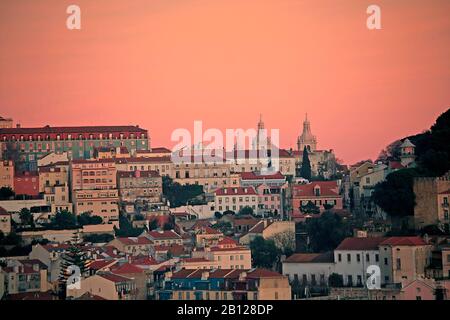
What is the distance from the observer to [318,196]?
64000 mm

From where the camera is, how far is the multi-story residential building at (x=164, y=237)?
199ft

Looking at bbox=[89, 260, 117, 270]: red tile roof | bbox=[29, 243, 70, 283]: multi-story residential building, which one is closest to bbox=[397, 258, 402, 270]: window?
bbox=[89, 260, 117, 270]: red tile roof

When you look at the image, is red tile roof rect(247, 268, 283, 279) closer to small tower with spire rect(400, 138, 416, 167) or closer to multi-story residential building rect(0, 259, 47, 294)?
multi-story residential building rect(0, 259, 47, 294)

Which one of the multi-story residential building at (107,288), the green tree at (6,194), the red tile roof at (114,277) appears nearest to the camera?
the multi-story residential building at (107,288)

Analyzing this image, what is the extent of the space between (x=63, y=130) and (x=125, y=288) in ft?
94.9

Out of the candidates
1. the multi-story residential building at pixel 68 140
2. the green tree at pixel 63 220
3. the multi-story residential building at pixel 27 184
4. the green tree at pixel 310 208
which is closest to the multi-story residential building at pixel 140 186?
the multi-story residential building at pixel 27 184

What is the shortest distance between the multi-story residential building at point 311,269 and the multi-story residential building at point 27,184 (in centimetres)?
1850

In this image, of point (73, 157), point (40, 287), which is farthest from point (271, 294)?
point (73, 157)

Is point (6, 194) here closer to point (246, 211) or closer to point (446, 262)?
point (246, 211)

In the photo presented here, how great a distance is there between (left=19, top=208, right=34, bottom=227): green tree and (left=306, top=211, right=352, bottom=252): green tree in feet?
35.5

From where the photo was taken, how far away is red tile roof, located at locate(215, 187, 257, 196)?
6938cm

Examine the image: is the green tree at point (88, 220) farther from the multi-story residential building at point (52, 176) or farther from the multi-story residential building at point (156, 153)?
the multi-story residential building at point (156, 153)

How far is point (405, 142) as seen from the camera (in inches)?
2365
